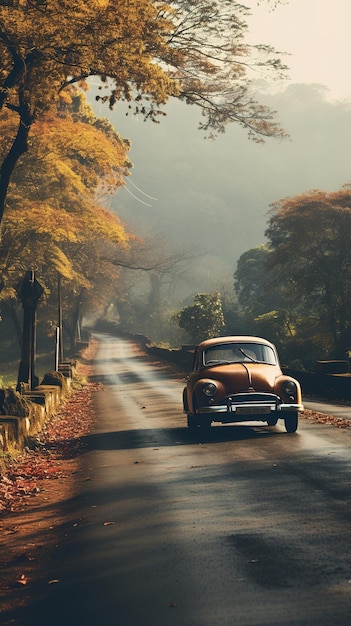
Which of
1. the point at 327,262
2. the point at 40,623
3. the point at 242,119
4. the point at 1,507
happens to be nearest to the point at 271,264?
the point at 327,262

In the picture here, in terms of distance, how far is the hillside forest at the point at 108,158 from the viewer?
1909 centimetres

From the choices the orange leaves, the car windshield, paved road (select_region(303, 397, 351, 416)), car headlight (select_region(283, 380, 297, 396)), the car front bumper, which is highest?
the car windshield

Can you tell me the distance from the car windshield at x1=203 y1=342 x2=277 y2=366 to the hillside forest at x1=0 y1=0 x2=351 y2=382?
23.4 ft

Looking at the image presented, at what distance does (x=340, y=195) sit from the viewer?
50.1 metres

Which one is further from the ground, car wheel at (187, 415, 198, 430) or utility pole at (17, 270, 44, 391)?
utility pole at (17, 270, 44, 391)

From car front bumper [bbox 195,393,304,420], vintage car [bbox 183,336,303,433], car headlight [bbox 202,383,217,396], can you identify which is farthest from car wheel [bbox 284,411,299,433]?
car headlight [bbox 202,383,217,396]

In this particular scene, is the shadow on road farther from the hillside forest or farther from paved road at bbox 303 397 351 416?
the hillside forest

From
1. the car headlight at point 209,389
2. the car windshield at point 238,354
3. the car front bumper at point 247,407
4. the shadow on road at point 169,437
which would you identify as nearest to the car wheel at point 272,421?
the shadow on road at point 169,437

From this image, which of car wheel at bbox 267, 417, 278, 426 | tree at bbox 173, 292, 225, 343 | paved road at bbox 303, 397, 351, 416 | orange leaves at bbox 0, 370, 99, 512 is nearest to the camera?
orange leaves at bbox 0, 370, 99, 512

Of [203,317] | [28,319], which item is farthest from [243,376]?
[203,317]

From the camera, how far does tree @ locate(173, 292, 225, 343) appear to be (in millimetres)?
61000

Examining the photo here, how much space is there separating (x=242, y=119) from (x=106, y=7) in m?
9.32

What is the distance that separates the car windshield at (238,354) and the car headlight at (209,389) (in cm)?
115

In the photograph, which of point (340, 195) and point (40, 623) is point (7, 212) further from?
point (40, 623)
